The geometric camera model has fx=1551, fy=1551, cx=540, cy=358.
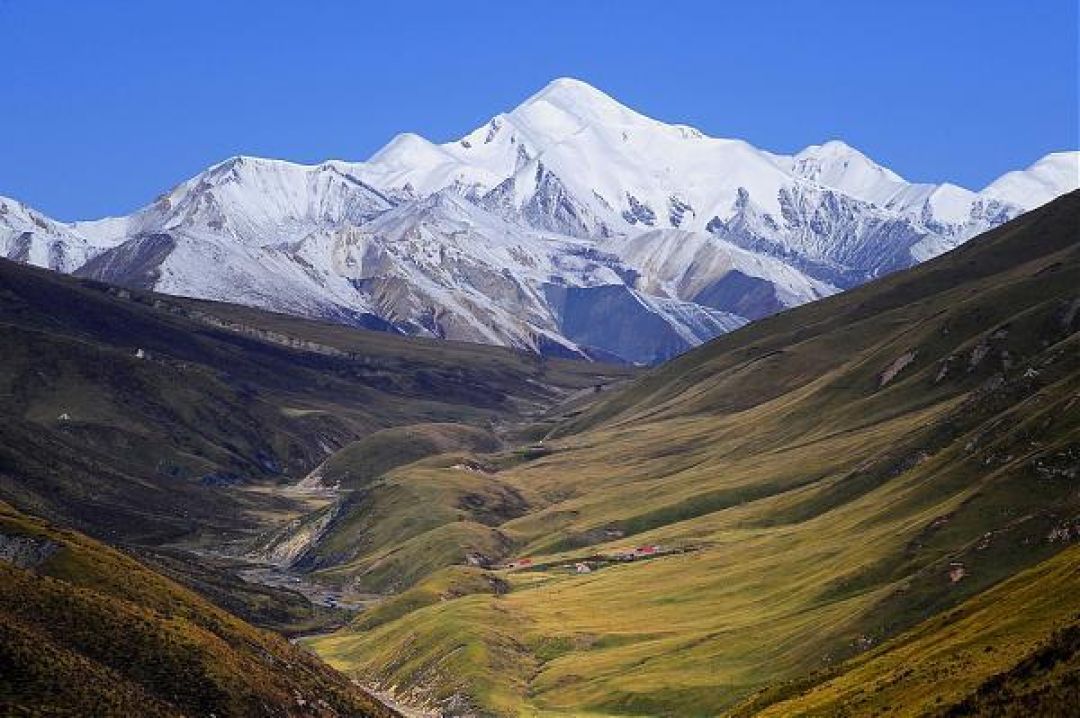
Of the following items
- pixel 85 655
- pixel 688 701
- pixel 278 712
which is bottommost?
pixel 688 701

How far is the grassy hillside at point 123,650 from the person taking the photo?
12269cm

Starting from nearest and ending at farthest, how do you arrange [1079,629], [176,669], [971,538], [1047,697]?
[1047,697]
[1079,629]
[176,669]
[971,538]

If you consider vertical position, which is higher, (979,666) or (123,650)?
(123,650)

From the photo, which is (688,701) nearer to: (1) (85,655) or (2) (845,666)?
(2) (845,666)

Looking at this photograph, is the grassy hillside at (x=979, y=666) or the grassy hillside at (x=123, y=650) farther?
the grassy hillside at (x=123, y=650)

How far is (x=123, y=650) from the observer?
466ft

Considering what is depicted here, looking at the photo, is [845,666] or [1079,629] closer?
[1079,629]

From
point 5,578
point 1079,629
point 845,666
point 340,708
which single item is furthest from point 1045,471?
point 5,578

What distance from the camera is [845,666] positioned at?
140875 mm

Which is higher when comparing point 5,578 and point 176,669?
point 5,578

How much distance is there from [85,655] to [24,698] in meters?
19.9

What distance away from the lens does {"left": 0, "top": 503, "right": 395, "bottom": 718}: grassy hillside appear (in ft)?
403

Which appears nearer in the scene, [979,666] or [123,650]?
[979,666]

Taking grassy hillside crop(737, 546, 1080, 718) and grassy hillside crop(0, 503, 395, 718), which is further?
grassy hillside crop(0, 503, 395, 718)
